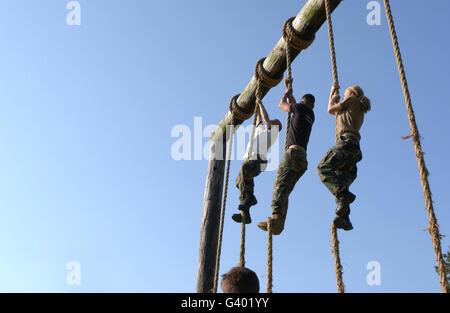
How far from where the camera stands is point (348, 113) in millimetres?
3746

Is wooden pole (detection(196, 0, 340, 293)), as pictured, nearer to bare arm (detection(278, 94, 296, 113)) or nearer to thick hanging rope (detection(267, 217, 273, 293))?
bare arm (detection(278, 94, 296, 113))

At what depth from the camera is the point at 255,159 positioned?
509 centimetres

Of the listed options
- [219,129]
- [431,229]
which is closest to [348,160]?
[431,229]

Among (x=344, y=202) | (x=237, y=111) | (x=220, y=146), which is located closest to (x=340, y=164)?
(x=344, y=202)

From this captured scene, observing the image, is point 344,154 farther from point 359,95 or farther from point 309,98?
point 309,98

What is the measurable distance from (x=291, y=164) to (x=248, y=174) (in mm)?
995

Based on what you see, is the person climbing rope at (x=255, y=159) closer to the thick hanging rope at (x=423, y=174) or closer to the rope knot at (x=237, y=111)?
the rope knot at (x=237, y=111)

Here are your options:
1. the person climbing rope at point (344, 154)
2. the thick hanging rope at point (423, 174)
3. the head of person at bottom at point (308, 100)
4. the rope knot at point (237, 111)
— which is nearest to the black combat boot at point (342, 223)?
the person climbing rope at point (344, 154)

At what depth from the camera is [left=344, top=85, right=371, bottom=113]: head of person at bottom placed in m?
3.80

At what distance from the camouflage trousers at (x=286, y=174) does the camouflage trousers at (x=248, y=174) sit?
0.84 meters

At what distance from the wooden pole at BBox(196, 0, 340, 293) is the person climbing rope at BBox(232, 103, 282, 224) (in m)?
0.52

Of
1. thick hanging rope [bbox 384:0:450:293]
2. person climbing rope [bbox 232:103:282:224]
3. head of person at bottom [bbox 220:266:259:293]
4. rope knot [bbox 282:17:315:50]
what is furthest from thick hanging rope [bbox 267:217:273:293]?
rope knot [bbox 282:17:315:50]

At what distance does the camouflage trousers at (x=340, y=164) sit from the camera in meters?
3.62
